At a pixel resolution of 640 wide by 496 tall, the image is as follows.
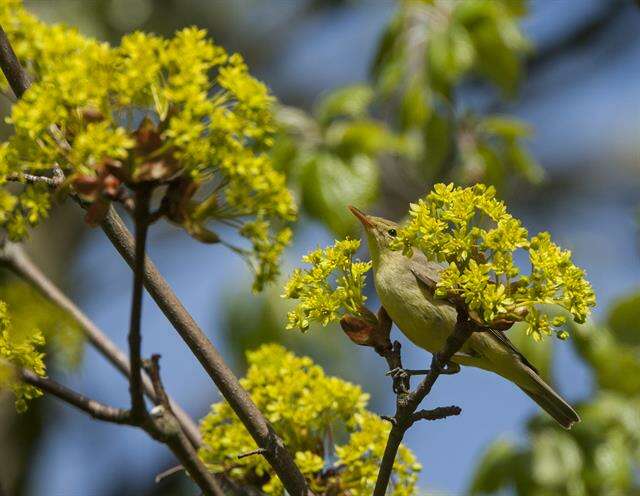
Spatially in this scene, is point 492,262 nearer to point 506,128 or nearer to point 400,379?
point 400,379

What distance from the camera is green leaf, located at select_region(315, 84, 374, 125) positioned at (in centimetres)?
469

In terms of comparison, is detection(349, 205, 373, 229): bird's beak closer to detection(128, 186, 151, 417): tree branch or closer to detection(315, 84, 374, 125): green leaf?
detection(315, 84, 374, 125): green leaf

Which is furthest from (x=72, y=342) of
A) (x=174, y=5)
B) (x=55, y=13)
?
(x=174, y=5)

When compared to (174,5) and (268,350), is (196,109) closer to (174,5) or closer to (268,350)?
(268,350)

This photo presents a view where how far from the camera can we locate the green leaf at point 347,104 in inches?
185

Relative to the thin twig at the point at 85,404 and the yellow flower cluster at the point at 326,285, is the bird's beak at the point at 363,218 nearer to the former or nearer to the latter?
the yellow flower cluster at the point at 326,285

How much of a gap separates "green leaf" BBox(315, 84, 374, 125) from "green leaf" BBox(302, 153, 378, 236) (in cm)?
30

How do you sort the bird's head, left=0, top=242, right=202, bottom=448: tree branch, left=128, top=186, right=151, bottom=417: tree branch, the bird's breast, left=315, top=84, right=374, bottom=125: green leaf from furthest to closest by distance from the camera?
left=315, top=84, right=374, bottom=125: green leaf → the bird's head → the bird's breast → left=0, top=242, right=202, bottom=448: tree branch → left=128, top=186, right=151, bottom=417: tree branch

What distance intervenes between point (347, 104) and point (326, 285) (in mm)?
2582

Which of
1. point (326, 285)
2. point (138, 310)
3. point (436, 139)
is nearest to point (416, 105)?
point (436, 139)

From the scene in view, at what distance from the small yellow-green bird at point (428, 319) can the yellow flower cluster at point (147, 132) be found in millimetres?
1301

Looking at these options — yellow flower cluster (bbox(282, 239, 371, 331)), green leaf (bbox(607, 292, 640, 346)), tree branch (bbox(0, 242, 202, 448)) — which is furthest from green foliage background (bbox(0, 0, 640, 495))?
yellow flower cluster (bbox(282, 239, 371, 331))

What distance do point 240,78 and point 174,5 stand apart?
10.8 metres

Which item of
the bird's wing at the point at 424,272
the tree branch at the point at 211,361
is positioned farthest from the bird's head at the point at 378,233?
the tree branch at the point at 211,361
